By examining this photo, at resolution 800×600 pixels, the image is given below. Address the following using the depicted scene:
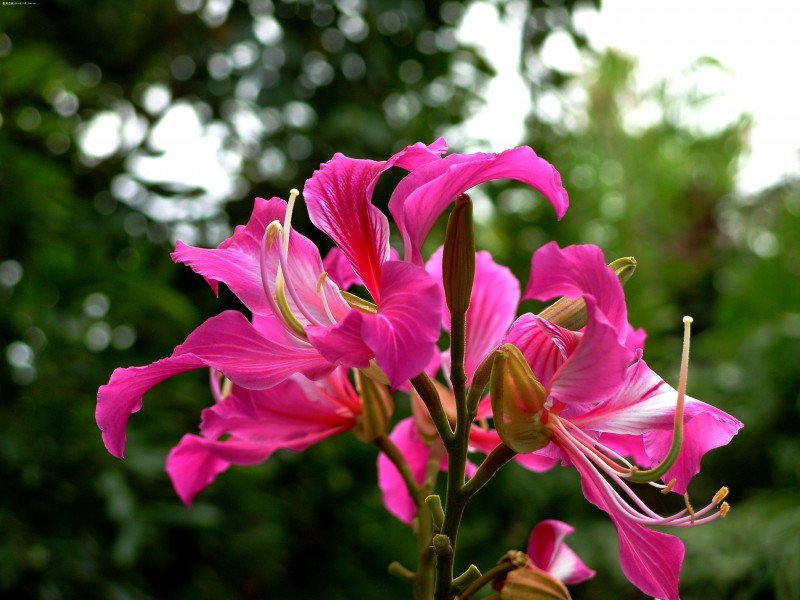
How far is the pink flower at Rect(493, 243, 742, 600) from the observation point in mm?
437

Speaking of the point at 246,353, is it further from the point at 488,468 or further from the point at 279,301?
the point at 488,468

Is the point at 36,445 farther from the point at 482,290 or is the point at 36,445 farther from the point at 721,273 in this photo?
the point at 721,273

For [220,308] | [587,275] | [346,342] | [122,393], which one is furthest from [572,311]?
[220,308]

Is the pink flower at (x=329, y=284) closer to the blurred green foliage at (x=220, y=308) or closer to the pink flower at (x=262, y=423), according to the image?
the pink flower at (x=262, y=423)

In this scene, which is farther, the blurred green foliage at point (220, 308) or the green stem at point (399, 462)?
the blurred green foliage at point (220, 308)

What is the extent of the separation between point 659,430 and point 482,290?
0.18m

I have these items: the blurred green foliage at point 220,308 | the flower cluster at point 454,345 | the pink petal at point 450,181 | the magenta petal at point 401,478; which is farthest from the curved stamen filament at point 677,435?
the blurred green foliage at point 220,308

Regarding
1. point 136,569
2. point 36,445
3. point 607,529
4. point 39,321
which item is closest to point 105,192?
point 39,321

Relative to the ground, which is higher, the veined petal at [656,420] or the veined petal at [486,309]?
the veined petal at [656,420]

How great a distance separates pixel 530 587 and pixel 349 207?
0.23 m

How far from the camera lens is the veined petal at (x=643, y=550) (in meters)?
0.46

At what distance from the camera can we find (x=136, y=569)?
143cm

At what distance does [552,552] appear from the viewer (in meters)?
0.54

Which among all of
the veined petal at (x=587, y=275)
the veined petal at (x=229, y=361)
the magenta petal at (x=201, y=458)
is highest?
the veined petal at (x=587, y=275)
